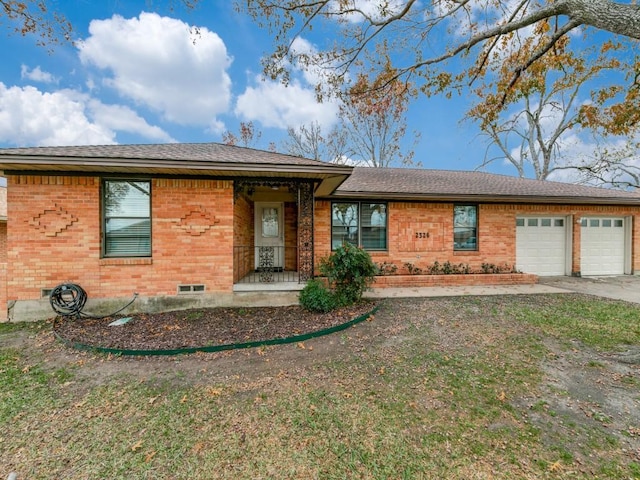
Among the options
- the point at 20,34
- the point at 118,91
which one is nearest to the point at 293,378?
the point at 20,34

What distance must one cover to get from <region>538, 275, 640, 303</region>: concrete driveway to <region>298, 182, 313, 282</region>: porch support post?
7463 millimetres

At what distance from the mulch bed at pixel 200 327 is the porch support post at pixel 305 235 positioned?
112 cm

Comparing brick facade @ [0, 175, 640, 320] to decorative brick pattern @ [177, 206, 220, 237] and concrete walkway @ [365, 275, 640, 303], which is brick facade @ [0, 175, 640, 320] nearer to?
decorative brick pattern @ [177, 206, 220, 237]

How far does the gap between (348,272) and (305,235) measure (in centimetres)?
164

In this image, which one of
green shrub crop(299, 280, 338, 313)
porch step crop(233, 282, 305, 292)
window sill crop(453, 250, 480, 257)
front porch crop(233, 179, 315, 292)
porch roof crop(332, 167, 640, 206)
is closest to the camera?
green shrub crop(299, 280, 338, 313)

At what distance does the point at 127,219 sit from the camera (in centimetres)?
625

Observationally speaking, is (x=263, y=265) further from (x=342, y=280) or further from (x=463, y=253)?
(x=463, y=253)

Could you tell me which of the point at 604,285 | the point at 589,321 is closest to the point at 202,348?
the point at 589,321

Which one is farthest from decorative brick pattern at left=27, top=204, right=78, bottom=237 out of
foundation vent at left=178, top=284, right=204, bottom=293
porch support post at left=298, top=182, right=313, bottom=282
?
porch support post at left=298, top=182, right=313, bottom=282

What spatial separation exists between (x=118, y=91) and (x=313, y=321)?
14.1 metres

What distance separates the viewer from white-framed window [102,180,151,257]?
6.21m

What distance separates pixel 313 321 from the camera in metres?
5.45

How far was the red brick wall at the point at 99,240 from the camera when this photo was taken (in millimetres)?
5801

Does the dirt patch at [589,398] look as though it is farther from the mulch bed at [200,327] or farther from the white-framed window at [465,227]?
the white-framed window at [465,227]
